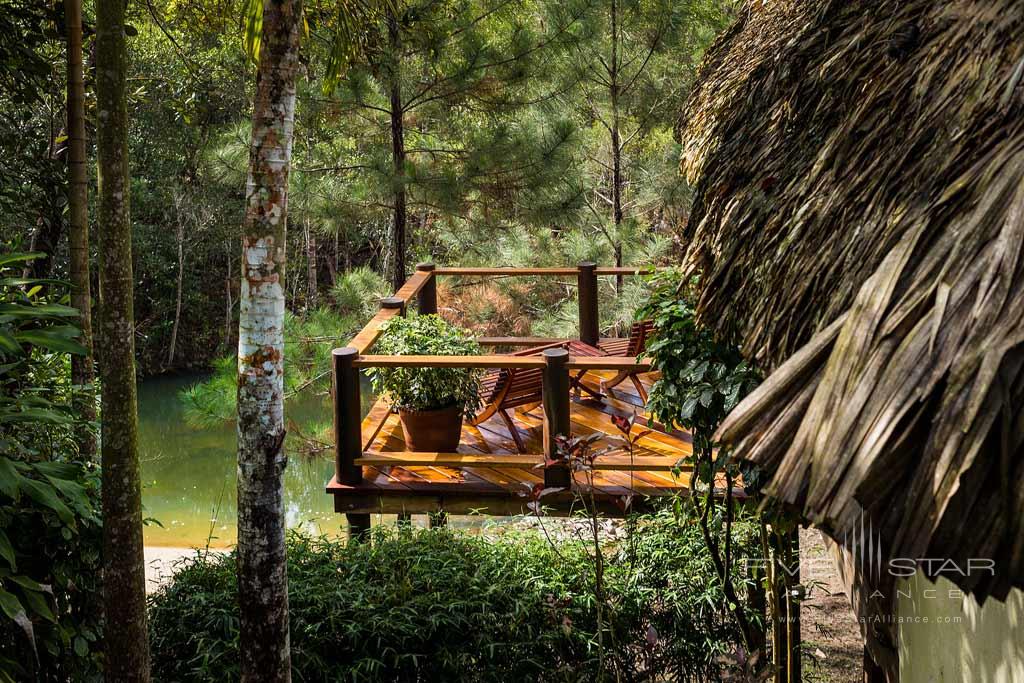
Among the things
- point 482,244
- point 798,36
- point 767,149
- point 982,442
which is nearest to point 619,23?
point 482,244

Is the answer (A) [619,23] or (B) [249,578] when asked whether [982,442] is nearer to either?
(B) [249,578]

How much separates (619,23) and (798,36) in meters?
8.14

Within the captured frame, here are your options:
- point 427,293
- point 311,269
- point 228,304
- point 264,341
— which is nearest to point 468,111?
point 427,293

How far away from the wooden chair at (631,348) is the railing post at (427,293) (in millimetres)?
1314

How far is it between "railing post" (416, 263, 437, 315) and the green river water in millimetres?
2373

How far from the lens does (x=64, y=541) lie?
9.89 ft

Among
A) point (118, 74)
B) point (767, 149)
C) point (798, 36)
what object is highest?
point (798, 36)

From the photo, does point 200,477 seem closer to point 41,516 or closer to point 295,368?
point 295,368

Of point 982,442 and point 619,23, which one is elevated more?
point 619,23

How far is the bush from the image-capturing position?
3.64 metres

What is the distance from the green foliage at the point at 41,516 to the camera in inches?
107

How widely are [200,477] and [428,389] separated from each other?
7.98 meters

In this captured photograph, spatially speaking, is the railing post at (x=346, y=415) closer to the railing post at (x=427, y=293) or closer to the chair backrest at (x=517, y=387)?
the chair backrest at (x=517, y=387)

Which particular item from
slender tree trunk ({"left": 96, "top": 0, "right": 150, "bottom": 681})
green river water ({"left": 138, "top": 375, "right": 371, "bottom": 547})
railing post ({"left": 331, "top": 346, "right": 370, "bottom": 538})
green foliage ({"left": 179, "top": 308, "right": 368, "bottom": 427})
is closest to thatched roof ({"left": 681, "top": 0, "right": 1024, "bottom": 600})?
slender tree trunk ({"left": 96, "top": 0, "right": 150, "bottom": 681})
